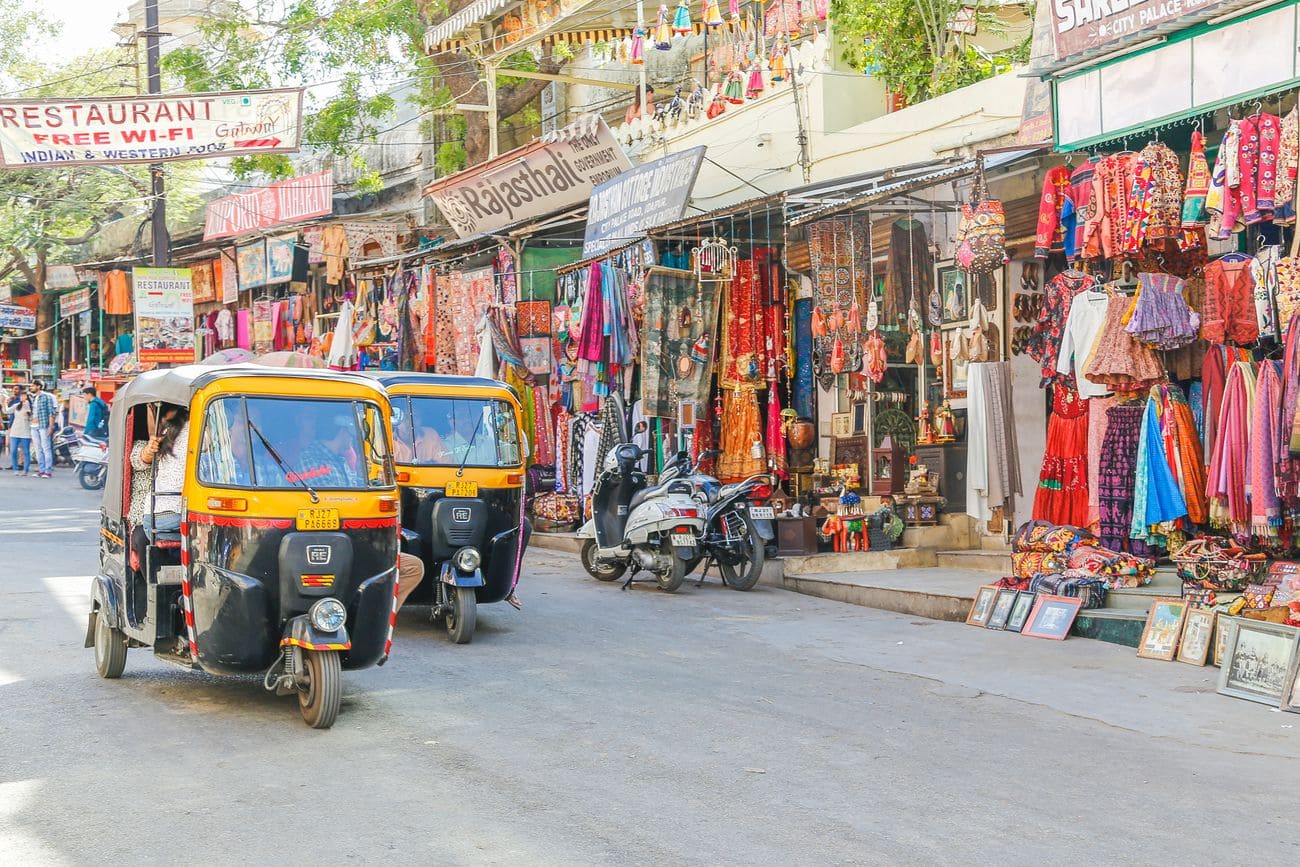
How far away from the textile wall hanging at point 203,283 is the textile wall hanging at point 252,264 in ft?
5.52

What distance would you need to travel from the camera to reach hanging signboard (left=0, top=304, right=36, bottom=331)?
125 ft

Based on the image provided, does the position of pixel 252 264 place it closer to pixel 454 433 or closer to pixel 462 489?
pixel 454 433

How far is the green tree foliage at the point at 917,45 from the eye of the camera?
15695 mm

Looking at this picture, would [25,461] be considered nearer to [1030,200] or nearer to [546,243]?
[546,243]

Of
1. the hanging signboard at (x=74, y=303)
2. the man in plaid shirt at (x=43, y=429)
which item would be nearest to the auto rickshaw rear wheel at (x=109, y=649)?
the man in plaid shirt at (x=43, y=429)

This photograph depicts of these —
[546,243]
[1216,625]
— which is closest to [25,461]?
[546,243]

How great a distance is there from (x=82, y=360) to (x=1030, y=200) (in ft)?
105

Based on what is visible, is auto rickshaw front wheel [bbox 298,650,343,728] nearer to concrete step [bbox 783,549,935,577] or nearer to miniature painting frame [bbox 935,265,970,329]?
concrete step [bbox 783,549,935,577]

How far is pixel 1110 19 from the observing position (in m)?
9.59

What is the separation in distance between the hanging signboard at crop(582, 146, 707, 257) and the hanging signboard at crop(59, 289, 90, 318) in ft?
75.1

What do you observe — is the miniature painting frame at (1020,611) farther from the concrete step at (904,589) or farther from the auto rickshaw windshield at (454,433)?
the auto rickshaw windshield at (454,433)

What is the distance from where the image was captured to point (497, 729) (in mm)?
7086

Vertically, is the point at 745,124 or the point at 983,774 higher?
the point at 745,124

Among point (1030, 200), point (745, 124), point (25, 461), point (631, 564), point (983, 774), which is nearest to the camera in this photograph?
point (983, 774)
